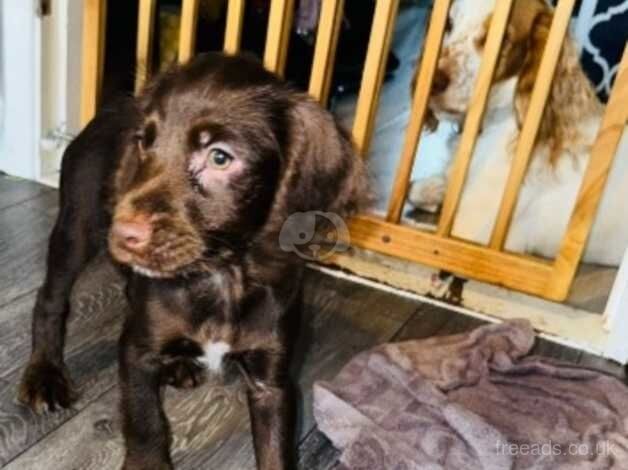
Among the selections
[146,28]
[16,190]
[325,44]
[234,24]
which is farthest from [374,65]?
[16,190]

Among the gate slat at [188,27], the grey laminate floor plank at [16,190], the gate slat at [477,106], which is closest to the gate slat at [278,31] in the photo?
the gate slat at [188,27]

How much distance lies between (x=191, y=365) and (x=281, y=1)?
0.80 m

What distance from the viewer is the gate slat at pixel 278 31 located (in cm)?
168

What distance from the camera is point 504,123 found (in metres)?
2.04

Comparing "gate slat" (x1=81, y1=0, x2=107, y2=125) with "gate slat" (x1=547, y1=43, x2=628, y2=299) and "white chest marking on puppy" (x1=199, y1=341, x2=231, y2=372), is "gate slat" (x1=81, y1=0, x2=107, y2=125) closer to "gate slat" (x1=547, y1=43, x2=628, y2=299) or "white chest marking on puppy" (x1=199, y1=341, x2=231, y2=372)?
"white chest marking on puppy" (x1=199, y1=341, x2=231, y2=372)

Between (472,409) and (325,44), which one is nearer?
(472,409)

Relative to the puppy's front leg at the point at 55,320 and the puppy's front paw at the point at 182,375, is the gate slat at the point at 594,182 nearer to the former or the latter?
the puppy's front paw at the point at 182,375

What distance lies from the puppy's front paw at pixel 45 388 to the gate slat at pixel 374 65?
0.73 meters

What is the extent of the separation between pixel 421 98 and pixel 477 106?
4.7 inches

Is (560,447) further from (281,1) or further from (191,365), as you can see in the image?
(281,1)

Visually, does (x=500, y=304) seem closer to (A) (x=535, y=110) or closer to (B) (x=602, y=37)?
(A) (x=535, y=110)

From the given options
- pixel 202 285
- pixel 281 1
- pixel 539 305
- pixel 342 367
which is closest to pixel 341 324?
pixel 342 367

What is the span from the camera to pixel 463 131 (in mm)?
1712

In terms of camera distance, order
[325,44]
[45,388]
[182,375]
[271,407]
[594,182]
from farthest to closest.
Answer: [325,44]
[594,182]
[182,375]
[45,388]
[271,407]
